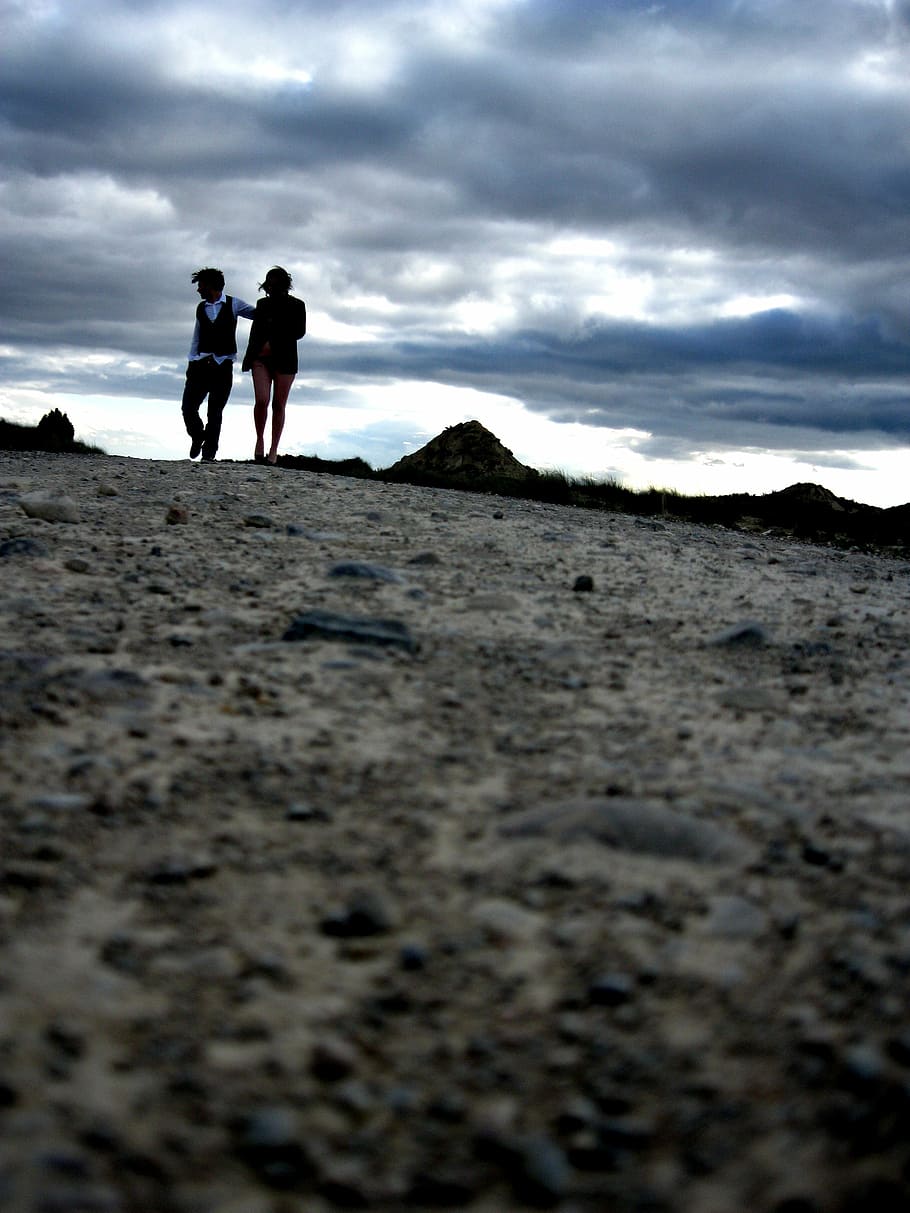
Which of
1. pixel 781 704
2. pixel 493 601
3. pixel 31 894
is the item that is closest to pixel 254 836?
pixel 31 894

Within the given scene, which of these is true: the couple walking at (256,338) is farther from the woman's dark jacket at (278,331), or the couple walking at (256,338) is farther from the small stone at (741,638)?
the small stone at (741,638)

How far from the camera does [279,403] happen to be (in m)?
11.6

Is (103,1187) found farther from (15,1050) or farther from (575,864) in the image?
(575,864)

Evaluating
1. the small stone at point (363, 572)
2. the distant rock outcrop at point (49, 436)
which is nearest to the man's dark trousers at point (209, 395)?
the distant rock outcrop at point (49, 436)

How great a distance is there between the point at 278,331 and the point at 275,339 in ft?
0.33

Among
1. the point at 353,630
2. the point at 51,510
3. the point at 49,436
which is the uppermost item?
the point at 49,436

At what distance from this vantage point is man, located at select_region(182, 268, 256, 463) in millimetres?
11477

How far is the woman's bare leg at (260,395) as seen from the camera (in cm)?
1148

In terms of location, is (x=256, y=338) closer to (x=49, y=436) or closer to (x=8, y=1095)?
(x=49, y=436)

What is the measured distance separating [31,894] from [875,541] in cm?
1048

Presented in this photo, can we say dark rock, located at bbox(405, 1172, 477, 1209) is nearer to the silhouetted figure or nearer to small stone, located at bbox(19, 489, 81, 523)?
small stone, located at bbox(19, 489, 81, 523)

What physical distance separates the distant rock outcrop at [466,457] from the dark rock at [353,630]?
10.6 meters

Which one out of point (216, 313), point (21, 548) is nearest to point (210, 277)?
point (216, 313)

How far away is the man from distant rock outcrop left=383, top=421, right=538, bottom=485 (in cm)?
339
